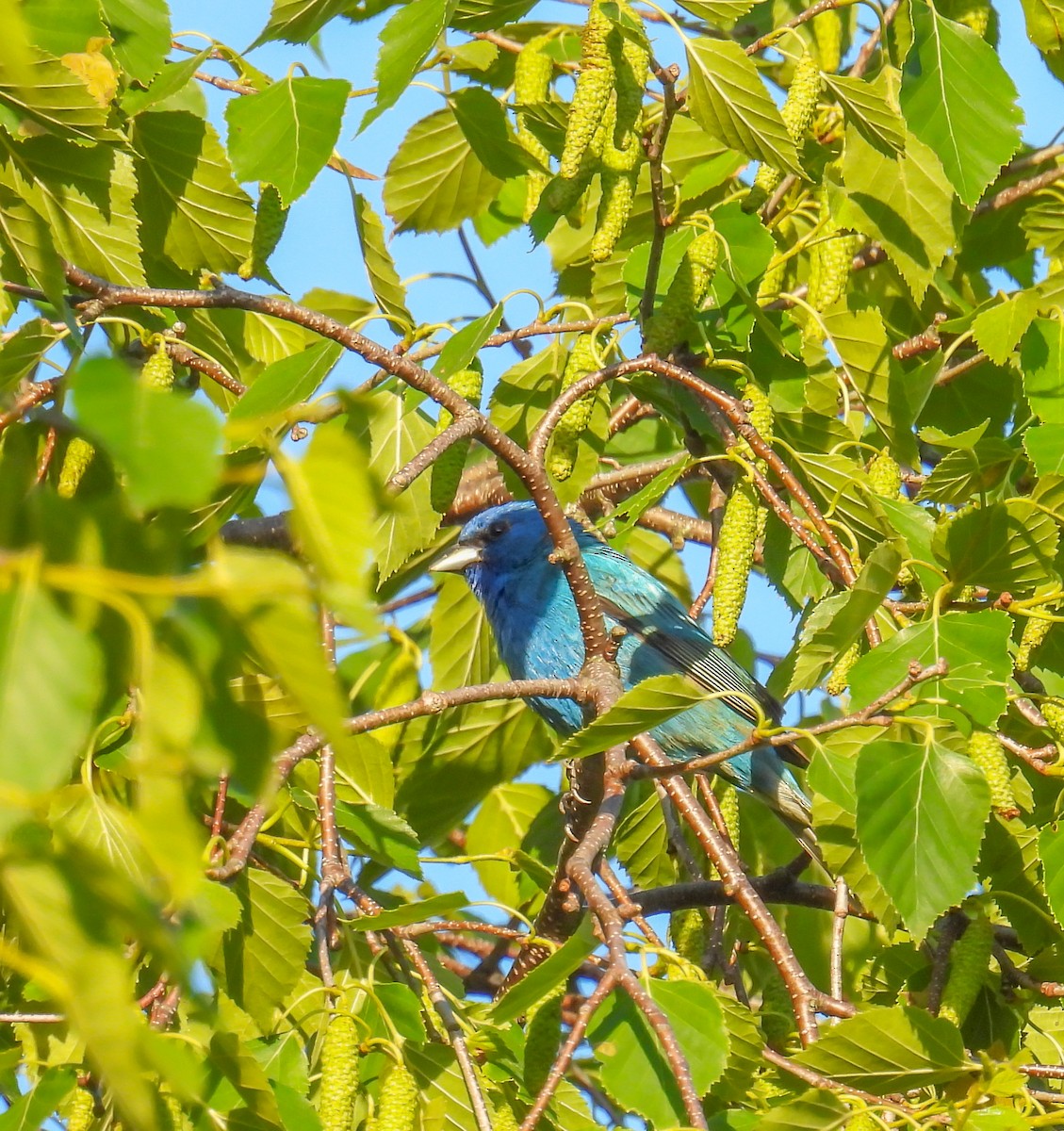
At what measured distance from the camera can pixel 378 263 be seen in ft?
14.5

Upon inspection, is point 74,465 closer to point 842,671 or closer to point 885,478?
point 842,671

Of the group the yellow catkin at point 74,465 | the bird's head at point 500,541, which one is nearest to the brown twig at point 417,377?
the yellow catkin at point 74,465

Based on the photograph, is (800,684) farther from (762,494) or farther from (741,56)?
(741,56)

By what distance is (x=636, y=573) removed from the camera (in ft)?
19.4

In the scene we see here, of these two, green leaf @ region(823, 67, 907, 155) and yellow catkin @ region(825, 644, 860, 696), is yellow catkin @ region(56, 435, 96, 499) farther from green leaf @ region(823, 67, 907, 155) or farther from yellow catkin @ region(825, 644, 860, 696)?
green leaf @ region(823, 67, 907, 155)

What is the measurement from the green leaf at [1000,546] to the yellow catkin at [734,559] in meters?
0.43

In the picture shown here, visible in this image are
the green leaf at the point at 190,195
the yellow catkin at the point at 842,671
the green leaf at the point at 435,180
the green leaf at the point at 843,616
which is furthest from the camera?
the green leaf at the point at 435,180

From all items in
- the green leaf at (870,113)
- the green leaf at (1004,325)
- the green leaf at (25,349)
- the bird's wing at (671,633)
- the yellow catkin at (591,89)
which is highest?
the yellow catkin at (591,89)

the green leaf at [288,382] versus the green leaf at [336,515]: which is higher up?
the green leaf at [336,515]

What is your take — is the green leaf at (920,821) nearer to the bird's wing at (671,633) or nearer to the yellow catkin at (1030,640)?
the yellow catkin at (1030,640)

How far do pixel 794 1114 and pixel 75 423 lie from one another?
5.98 feet

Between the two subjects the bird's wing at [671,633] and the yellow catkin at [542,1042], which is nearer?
the yellow catkin at [542,1042]

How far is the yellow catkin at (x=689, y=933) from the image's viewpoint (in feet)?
12.0

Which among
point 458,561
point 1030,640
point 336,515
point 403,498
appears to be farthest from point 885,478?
point 336,515
